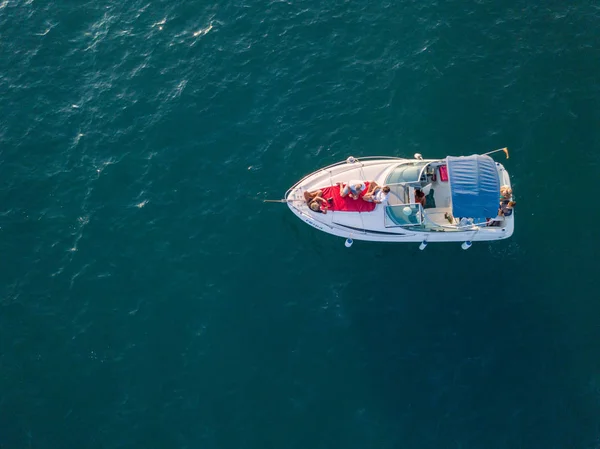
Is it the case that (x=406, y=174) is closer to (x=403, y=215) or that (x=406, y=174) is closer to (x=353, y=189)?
(x=403, y=215)

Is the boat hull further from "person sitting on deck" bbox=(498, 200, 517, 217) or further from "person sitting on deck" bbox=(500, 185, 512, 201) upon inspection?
"person sitting on deck" bbox=(500, 185, 512, 201)

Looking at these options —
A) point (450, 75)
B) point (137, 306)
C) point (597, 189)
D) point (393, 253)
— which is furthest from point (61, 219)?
point (597, 189)

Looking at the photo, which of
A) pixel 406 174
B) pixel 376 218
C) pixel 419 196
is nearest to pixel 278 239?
pixel 376 218

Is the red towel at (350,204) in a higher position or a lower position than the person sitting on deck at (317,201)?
lower

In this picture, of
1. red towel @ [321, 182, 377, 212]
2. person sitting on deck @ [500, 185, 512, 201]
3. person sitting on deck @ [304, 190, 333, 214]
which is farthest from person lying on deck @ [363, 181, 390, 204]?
person sitting on deck @ [500, 185, 512, 201]

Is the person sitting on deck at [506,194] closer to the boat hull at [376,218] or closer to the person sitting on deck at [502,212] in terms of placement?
the person sitting on deck at [502,212]

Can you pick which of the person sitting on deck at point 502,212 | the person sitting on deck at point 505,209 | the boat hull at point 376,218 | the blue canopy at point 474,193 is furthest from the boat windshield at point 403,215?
the person sitting on deck at point 505,209

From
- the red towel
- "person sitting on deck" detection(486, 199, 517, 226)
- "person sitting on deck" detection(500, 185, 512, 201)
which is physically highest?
the red towel
